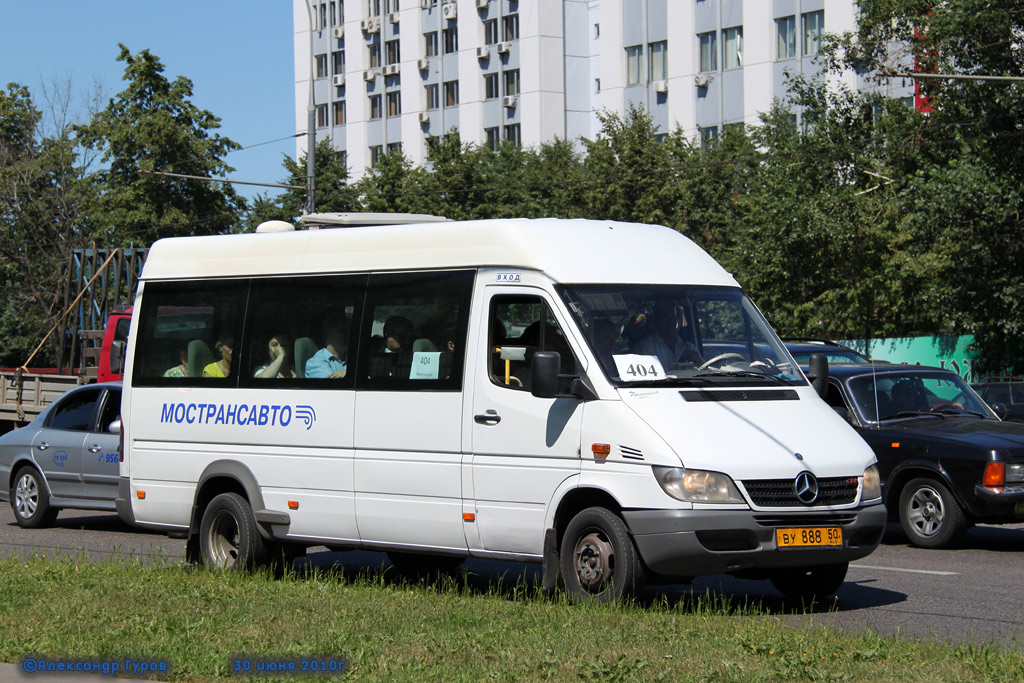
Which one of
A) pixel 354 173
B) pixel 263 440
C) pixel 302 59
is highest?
pixel 302 59

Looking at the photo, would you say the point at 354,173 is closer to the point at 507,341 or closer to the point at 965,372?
the point at 965,372

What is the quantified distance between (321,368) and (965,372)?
2832 cm

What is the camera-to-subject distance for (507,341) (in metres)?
9.59

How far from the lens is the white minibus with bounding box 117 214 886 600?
28.3ft

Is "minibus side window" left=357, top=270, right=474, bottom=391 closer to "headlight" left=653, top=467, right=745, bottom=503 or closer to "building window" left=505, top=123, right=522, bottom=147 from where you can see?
"headlight" left=653, top=467, right=745, bottom=503

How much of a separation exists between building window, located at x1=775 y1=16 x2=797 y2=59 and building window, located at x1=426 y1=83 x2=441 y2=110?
22631 mm

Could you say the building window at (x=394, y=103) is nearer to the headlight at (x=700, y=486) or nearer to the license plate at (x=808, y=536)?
the license plate at (x=808, y=536)

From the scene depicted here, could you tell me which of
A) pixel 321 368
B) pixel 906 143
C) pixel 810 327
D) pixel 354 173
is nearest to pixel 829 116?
pixel 906 143

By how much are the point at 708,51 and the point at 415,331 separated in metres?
52.9

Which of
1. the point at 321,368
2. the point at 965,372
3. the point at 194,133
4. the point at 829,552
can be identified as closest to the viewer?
the point at 829,552

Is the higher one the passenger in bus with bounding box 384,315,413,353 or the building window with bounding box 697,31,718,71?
the building window with bounding box 697,31,718,71

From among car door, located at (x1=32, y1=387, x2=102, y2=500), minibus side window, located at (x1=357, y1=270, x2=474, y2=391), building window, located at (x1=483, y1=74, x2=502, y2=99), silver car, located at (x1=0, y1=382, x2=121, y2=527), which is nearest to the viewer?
minibus side window, located at (x1=357, y1=270, x2=474, y2=391)

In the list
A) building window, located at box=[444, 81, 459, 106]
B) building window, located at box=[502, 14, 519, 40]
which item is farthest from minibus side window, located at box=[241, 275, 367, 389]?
building window, located at box=[444, 81, 459, 106]

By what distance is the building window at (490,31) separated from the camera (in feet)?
236
